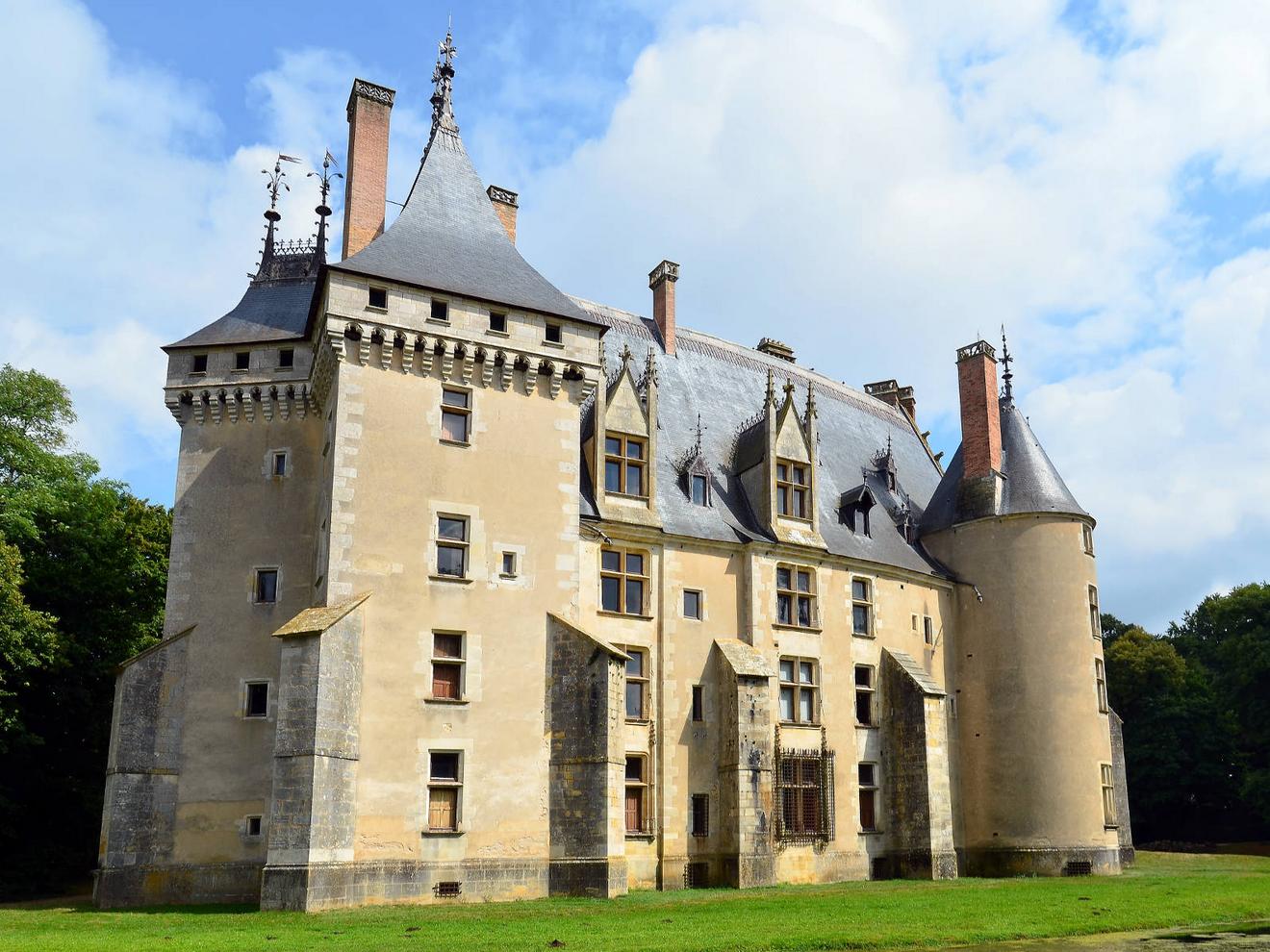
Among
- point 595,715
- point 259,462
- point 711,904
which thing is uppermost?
point 259,462

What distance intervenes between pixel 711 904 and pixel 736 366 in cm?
2033

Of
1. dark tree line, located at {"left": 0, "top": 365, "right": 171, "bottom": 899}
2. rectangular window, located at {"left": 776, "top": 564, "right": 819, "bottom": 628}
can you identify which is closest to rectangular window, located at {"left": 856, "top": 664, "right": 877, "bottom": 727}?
rectangular window, located at {"left": 776, "top": 564, "right": 819, "bottom": 628}

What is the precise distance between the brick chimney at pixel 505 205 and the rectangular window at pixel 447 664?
13.1m

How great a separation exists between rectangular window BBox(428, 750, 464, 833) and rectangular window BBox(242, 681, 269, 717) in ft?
15.3

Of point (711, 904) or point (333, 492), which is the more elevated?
point (333, 492)

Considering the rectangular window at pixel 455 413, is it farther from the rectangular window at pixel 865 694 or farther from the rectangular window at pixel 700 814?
the rectangular window at pixel 865 694

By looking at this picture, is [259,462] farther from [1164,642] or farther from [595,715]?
[1164,642]

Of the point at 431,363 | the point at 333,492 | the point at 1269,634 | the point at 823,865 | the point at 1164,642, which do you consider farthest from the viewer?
the point at 1164,642

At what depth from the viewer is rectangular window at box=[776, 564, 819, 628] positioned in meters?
32.3

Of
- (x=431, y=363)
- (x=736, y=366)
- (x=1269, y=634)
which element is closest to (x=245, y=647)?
(x=431, y=363)

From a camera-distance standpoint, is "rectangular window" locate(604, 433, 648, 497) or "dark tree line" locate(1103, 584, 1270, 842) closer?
"rectangular window" locate(604, 433, 648, 497)

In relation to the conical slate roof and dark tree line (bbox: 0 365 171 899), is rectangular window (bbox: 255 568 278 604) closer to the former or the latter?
the conical slate roof

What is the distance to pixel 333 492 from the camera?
80.9ft

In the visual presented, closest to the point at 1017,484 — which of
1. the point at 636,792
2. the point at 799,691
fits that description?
the point at 799,691
